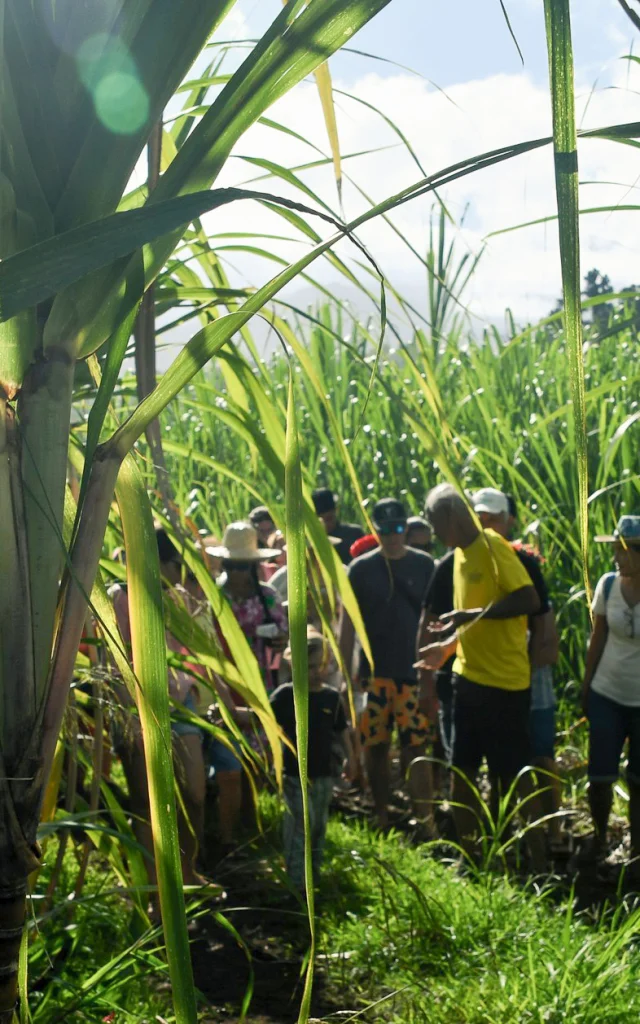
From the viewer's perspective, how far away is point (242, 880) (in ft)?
15.3

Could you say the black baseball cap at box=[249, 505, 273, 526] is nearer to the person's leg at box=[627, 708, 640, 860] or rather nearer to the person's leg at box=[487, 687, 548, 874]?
the person's leg at box=[487, 687, 548, 874]

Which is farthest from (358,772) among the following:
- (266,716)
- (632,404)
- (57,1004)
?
(266,716)

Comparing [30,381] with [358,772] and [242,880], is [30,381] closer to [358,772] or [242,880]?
[242,880]

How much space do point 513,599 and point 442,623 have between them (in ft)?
1.69

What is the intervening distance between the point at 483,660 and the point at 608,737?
72cm

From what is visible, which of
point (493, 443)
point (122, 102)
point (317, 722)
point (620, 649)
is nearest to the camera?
point (122, 102)

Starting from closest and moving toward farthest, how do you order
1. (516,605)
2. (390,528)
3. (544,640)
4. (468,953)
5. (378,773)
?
(468,953) < (516,605) < (544,640) < (390,528) < (378,773)

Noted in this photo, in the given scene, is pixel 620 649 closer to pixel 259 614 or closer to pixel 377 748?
pixel 377 748

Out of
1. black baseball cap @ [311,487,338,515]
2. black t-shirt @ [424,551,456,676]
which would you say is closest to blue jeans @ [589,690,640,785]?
black t-shirt @ [424,551,456,676]

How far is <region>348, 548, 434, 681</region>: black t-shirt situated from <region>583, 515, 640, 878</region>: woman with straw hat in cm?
101

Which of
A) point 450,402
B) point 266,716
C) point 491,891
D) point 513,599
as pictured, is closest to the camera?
point 266,716

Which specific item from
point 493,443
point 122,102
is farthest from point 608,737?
point 122,102

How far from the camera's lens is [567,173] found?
0.65 m

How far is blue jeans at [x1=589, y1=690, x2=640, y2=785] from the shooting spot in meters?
4.85
